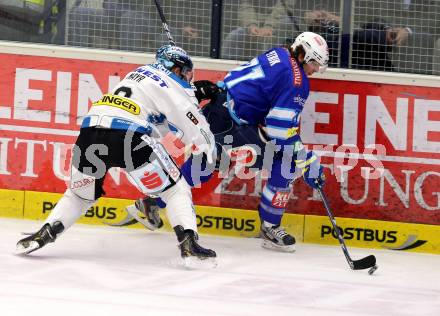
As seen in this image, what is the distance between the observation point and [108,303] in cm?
349

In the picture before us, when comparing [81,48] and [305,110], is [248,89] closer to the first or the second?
[305,110]

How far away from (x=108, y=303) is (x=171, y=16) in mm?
2505

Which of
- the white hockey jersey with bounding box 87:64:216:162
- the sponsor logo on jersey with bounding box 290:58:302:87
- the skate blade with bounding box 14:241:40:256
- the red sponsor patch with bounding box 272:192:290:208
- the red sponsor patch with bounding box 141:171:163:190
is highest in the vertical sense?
the sponsor logo on jersey with bounding box 290:58:302:87

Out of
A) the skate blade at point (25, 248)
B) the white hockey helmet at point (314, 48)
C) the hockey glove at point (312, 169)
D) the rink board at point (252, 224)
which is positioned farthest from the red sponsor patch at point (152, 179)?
the white hockey helmet at point (314, 48)

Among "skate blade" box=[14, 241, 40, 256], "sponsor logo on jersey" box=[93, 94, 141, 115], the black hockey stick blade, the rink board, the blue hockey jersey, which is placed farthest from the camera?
the rink board

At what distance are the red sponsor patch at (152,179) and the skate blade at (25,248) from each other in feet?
1.98

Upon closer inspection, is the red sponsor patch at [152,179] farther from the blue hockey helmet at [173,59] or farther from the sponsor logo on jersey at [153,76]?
the blue hockey helmet at [173,59]

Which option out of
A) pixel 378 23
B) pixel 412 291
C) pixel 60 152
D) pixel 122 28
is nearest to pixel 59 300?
pixel 412 291

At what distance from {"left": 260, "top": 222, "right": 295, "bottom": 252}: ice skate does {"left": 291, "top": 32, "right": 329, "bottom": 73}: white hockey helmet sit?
37.8 inches

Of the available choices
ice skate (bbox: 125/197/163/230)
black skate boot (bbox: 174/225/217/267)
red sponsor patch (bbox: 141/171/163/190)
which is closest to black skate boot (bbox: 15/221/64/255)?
red sponsor patch (bbox: 141/171/163/190)

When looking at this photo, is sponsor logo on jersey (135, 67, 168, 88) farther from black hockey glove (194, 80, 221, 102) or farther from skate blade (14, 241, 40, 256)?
skate blade (14, 241, 40, 256)

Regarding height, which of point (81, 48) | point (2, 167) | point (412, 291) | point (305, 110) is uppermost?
point (81, 48)

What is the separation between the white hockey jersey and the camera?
4367 millimetres

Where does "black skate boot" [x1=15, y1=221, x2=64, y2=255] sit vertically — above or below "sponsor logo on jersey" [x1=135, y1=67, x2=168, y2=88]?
below
